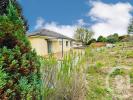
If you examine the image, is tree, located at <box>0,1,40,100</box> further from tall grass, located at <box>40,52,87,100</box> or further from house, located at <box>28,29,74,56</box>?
house, located at <box>28,29,74,56</box>

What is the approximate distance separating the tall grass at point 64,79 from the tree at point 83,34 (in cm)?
5151

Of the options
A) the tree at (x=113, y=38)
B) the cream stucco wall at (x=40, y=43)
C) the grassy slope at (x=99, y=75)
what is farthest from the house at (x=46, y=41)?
the grassy slope at (x=99, y=75)

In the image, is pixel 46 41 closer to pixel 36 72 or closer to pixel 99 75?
pixel 99 75

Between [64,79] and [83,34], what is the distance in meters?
54.7

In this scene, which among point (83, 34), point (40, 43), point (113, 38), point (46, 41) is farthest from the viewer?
point (83, 34)

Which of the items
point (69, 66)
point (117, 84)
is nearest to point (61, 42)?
point (117, 84)

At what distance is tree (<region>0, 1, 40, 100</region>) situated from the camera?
3.37m

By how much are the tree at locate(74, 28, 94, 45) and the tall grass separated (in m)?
51.5

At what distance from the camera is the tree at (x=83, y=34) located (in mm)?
57594

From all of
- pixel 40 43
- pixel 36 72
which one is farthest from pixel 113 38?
pixel 36 72

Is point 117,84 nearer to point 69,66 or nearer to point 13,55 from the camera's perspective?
point 69,66

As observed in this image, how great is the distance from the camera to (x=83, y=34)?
59.7 metres

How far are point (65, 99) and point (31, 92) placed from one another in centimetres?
159

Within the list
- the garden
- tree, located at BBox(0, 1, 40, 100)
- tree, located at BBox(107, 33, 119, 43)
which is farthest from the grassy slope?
tree, located at BBox(107, 33, 119, 43)
